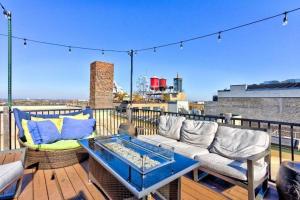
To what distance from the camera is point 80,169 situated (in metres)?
2.74

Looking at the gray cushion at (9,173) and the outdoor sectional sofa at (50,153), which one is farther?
the outdoor sectional sofa at (50,153)

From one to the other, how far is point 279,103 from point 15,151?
22.7 meters

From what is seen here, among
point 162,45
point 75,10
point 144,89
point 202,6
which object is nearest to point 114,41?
point 75,10

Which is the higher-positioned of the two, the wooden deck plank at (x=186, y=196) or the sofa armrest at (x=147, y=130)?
the sofa armrest at (x=147, y=130)

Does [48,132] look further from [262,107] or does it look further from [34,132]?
[262,107]

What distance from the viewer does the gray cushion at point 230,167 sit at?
1835 mm

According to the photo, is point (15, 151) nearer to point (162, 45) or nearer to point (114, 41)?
point (162, 45)

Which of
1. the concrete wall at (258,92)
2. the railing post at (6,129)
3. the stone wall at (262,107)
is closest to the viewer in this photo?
the railing post at (6,129)

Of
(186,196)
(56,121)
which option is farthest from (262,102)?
(56,121)

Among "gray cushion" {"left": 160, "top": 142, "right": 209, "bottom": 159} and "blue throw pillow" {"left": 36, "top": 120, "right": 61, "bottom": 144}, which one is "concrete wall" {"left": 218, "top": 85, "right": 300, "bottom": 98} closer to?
"gray cushion" {"left": 160, "top": 142, "right": 209, "bottom": 159}

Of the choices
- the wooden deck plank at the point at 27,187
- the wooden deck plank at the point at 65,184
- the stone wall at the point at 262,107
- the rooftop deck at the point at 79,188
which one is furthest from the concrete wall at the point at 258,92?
the wooden deck plank at the point at 27,187

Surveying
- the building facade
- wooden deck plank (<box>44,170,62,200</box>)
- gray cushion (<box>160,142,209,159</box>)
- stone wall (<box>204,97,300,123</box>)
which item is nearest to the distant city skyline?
wooden deck plank (<box>44,170,62,200</box>)

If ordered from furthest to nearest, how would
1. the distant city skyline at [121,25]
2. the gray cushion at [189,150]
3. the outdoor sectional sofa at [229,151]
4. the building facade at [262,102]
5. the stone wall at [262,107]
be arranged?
the building facade at [262,102], the stone wall at [262,107], the distant city skyline at [121,25], the gray cushion at [189,150], the outdoor sectional sofa at [229,151]

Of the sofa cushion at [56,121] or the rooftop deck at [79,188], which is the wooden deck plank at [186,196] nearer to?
the rooftop deck at [79,188]
